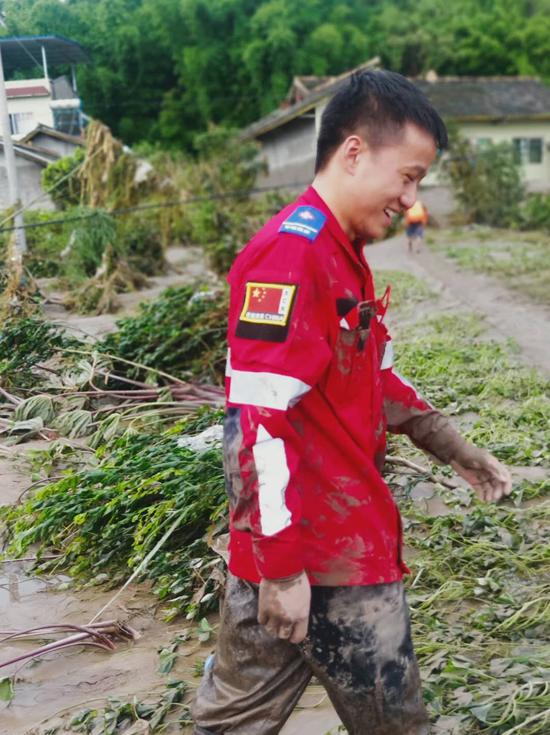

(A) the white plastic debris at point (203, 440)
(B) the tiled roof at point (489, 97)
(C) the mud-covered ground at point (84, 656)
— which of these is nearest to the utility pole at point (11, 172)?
(C) the mud-covered ground at point (84, 656)

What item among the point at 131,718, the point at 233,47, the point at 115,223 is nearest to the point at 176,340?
the point at 131,718

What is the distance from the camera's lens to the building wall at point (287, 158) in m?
19.3

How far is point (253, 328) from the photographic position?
69.2 inches

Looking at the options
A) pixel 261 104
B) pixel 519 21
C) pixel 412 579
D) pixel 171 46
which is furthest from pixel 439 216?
pixel 519 21

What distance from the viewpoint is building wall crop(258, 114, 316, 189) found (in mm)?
19281

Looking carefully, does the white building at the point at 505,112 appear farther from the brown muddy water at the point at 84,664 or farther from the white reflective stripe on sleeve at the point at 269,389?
the white reflective stripe on sleeve at the point at 269,389

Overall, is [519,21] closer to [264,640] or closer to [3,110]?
[3,110]

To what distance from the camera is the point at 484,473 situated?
2.27 m

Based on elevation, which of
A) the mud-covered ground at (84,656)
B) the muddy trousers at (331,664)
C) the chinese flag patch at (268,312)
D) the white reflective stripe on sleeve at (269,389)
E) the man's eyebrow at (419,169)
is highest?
the man's eyebrow at (419,169)

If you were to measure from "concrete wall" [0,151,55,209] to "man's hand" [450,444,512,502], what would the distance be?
7872 millimetres

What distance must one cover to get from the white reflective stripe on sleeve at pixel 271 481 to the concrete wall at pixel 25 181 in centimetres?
A: 815

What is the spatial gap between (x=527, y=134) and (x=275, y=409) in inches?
1522

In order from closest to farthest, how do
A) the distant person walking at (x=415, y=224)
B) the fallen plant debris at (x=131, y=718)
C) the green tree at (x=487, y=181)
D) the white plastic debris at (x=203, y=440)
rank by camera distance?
1. the fallen plant debris at (x=131, y=718)
2. the white plastic debris at (x=203, y=440)
3. the distant person walking at (x=415, y=224)
4. the green tree at (x=487, y=181)

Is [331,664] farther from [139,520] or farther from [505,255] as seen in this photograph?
[505,255]
